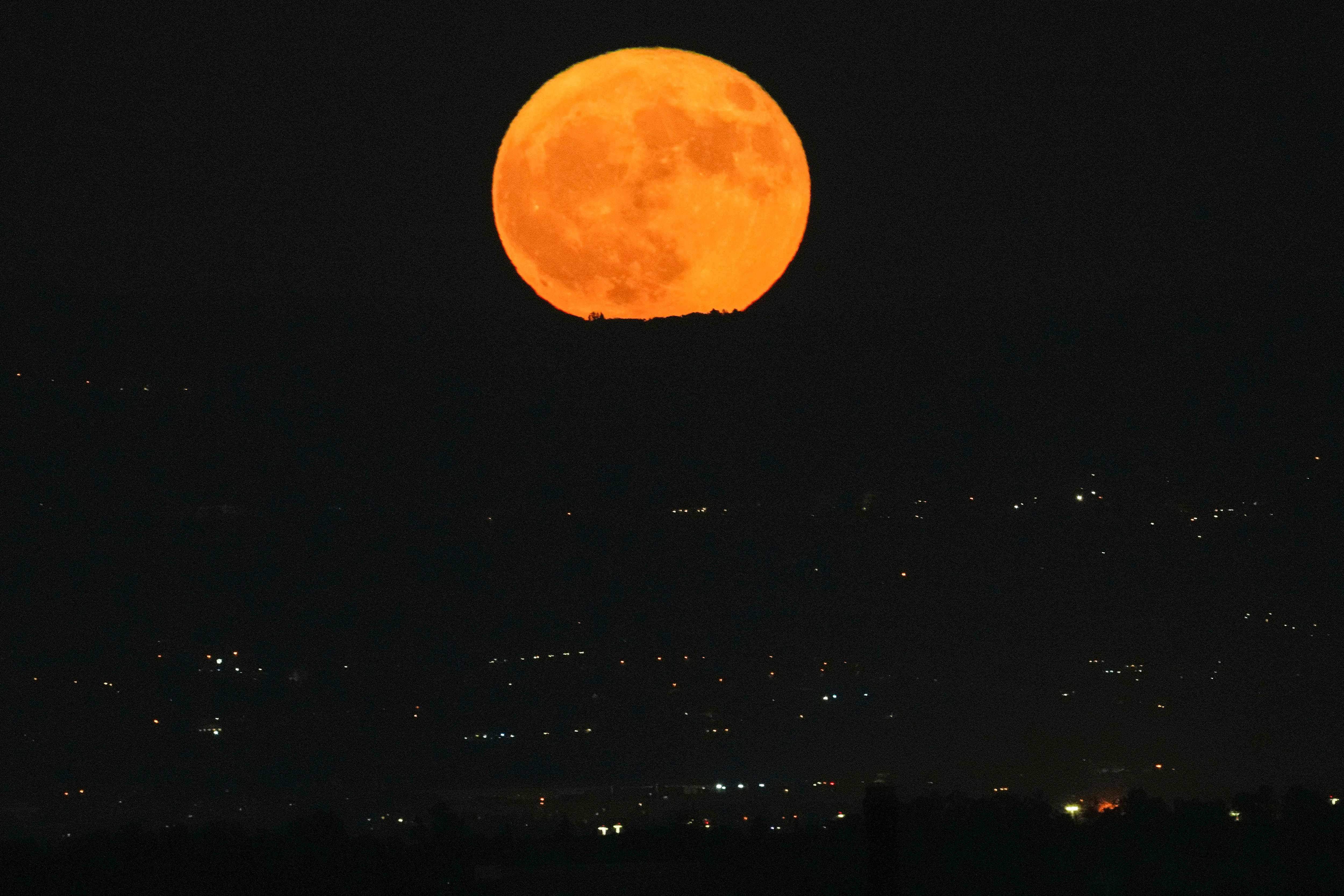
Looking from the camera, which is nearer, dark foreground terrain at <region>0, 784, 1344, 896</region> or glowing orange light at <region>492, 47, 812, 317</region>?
dark foreground terrain at <region>0, 784, 1344, 896</region>

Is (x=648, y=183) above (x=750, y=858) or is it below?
above

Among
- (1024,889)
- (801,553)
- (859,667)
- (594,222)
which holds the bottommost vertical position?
(1024,889)

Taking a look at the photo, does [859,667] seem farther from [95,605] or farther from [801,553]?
[95,605]

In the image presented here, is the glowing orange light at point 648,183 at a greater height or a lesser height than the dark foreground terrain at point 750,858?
greater

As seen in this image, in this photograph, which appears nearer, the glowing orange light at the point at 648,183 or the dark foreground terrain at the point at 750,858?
the dark foreground terrain at the point at 750,858

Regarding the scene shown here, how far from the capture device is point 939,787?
8.02m

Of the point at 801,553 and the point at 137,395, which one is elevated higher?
the point at 137,395

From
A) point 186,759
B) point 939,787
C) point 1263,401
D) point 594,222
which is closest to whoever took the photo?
point 939,787

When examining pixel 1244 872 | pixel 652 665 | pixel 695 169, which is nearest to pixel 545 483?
pixel 652 665

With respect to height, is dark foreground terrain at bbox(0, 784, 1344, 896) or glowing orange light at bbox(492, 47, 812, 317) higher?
glowing orange light at bbox(492, 47, 812, 317)

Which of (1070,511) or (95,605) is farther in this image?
(1070,511)

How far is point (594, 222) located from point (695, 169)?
639 mm

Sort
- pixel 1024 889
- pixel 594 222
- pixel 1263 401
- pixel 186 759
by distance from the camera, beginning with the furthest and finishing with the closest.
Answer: pixel 1263 401 → pixel 594 222 → pixel 186 759 → pixel 1024 889

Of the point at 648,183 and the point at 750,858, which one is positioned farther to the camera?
the point at 648,183
